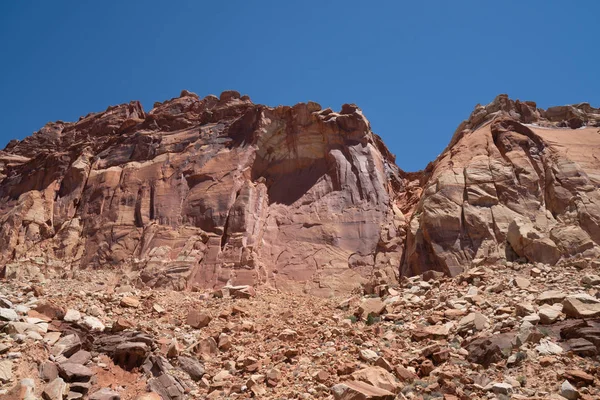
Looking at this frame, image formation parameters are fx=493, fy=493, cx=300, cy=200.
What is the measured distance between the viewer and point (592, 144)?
26.0 m

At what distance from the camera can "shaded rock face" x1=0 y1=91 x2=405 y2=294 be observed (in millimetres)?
23903

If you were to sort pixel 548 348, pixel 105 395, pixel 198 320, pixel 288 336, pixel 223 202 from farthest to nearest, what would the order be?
pixel 223 202, pixel 198 320, pixel 288 336, pixel 548 348, pixel 105 395

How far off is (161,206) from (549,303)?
808 inches

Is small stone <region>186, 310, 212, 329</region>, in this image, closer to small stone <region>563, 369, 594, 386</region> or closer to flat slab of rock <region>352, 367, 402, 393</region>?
flat slab of rock <region>352, 367, 402, 393</region>

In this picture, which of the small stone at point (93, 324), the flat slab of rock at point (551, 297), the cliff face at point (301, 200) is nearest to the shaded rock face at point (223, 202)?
the cliff face at point (301, 200)

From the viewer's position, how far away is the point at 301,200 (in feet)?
89.6

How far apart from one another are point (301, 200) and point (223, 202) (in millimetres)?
4277

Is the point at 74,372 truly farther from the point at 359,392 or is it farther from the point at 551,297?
the point at 551,297

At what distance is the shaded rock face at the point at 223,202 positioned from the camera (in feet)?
78.4

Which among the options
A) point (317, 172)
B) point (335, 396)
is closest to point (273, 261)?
point (317, 172)

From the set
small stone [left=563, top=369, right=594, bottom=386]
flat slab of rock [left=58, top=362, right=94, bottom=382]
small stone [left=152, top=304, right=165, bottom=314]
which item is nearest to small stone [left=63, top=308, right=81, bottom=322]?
flat slab of rock [left=58, top=362, right=94, bottom=382]

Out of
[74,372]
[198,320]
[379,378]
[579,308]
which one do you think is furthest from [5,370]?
[579,308]

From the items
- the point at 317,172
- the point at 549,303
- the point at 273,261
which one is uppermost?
the point at 317,172

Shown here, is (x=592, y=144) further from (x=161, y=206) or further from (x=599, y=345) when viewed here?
(x=161, y=206)
